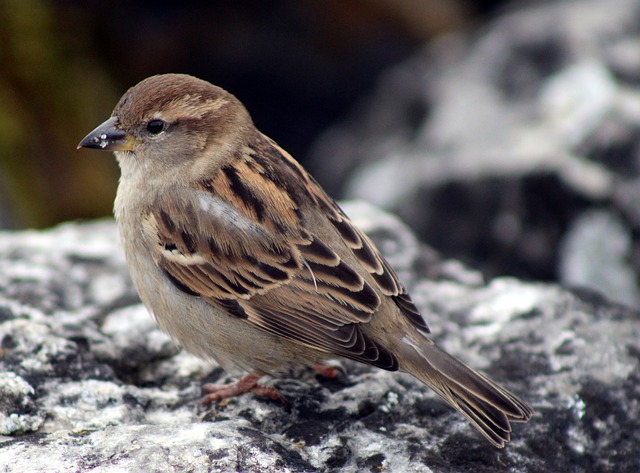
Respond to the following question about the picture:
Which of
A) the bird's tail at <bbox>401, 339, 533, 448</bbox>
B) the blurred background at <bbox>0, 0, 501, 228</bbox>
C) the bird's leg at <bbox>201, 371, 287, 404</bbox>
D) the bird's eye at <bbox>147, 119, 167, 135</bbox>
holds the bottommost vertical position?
the bird's tail at <bbox>401, 339, 533, 448</bbox>

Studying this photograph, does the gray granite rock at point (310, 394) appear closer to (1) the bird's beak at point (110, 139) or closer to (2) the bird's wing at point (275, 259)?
(2) the bird's wing at point (275, 259)

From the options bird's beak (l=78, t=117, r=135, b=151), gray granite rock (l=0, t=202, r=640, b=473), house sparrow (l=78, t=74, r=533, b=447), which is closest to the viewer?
gray granite rock (l=0, t=202, r=640, b=473)

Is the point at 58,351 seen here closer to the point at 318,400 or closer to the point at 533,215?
the point at 318,400

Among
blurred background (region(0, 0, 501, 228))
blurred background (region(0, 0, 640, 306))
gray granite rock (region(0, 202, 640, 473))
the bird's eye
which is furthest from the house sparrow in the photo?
blurred background (region(0, 0, 501, 228))

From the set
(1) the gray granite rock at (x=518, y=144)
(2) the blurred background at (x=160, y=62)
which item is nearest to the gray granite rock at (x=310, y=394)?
(1) the gray granite rock at (x=518, y=144)

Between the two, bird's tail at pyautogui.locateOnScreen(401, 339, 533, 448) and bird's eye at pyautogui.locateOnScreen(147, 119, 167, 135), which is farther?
bird's eye at pyautogui.locateOnScreen(147, 119, 167, 135)

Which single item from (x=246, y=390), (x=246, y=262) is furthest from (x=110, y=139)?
(x=246, y=390)

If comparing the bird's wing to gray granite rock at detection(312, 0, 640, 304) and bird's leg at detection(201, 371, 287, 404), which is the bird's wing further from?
gray granite rock at detection(312, 0, 640, 304)

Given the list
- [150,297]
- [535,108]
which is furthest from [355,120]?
[150,297]
